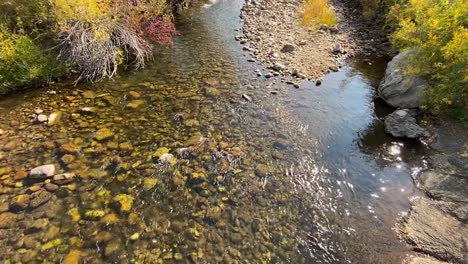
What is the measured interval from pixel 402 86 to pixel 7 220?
11.7m

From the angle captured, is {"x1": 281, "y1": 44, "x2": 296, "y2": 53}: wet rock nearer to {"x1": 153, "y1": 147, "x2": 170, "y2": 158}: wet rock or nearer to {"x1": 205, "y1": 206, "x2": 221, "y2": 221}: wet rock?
{"x1": 153, "y1": 147, "x2": 170, "y2": 158}: wet rock

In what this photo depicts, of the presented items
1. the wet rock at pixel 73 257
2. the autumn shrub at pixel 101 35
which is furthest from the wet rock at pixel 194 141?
the autumn shrub at pixel 101 35

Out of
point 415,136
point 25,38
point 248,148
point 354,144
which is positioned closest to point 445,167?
point 415,136

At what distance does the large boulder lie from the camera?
32.4 ft

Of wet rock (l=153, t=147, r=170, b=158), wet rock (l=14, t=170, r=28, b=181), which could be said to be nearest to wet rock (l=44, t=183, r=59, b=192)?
wet rock (l=14, t=170, r=28, b=181)

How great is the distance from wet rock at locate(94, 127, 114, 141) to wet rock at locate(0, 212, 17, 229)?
8.66ft

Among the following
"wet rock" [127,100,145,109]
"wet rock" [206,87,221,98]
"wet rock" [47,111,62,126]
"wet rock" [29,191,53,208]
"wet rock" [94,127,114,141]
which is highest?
"wet rock" [206,87,221,98]

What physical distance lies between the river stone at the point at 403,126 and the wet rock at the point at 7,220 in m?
10.00

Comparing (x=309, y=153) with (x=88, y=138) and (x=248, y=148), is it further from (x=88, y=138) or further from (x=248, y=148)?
(x=88, y=138)

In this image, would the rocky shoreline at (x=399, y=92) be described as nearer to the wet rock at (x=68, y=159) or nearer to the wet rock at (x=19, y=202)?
the wet rock at (x=68, y=159)

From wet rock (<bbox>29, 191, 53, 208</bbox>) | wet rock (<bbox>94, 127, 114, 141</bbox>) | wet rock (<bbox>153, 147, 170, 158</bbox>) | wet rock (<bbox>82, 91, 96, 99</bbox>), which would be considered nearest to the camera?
wet rock (<bbox>29, 191, 53, 208</bbox>)

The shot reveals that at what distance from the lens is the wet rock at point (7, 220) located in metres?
5.83

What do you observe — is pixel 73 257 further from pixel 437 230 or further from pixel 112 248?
pixel 437 230

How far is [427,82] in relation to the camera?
9.78 meters
